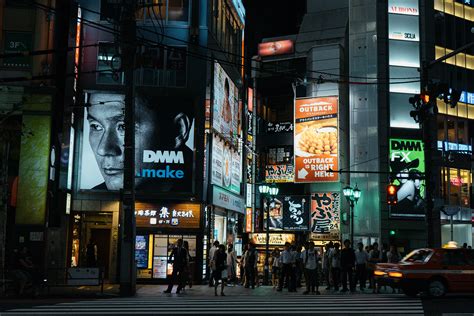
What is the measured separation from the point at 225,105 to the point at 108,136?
727 cm

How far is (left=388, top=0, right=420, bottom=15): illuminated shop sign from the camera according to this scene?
4488cm

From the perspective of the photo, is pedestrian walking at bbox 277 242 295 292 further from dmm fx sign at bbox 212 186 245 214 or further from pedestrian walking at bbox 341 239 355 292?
dmm fx sign at bbox 212 186 245 214

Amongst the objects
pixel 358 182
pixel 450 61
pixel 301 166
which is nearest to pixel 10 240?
pixel 301 166

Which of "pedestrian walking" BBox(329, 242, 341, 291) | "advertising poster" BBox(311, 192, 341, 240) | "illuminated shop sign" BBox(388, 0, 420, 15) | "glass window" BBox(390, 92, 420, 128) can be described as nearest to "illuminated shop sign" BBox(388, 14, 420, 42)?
"illuminated shop sign" BBox(388, 0, 420, 15)

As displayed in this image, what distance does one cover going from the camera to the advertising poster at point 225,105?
95.1 feet

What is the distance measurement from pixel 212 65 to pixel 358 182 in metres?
19.8

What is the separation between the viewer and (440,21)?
46.2 meters

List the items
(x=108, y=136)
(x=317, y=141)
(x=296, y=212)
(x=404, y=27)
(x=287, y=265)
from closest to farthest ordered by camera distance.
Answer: (x=287, y=265) → (x=108, y=136) → (x=317, y=141) → (x=404, y=27) → (x=296, y=212)

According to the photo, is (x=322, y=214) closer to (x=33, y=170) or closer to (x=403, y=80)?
(x=403, y=80)

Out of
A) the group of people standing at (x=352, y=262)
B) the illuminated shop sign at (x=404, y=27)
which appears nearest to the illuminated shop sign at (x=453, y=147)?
the illuminated shop sign at (x=404, y=27)

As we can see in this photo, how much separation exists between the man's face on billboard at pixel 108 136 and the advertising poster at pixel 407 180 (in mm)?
22300

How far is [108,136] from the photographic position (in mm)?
26703

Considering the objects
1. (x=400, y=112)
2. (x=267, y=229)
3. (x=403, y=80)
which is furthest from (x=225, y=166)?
(x=403, y=80)

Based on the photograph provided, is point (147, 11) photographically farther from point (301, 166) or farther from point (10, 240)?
point (301, 166)
